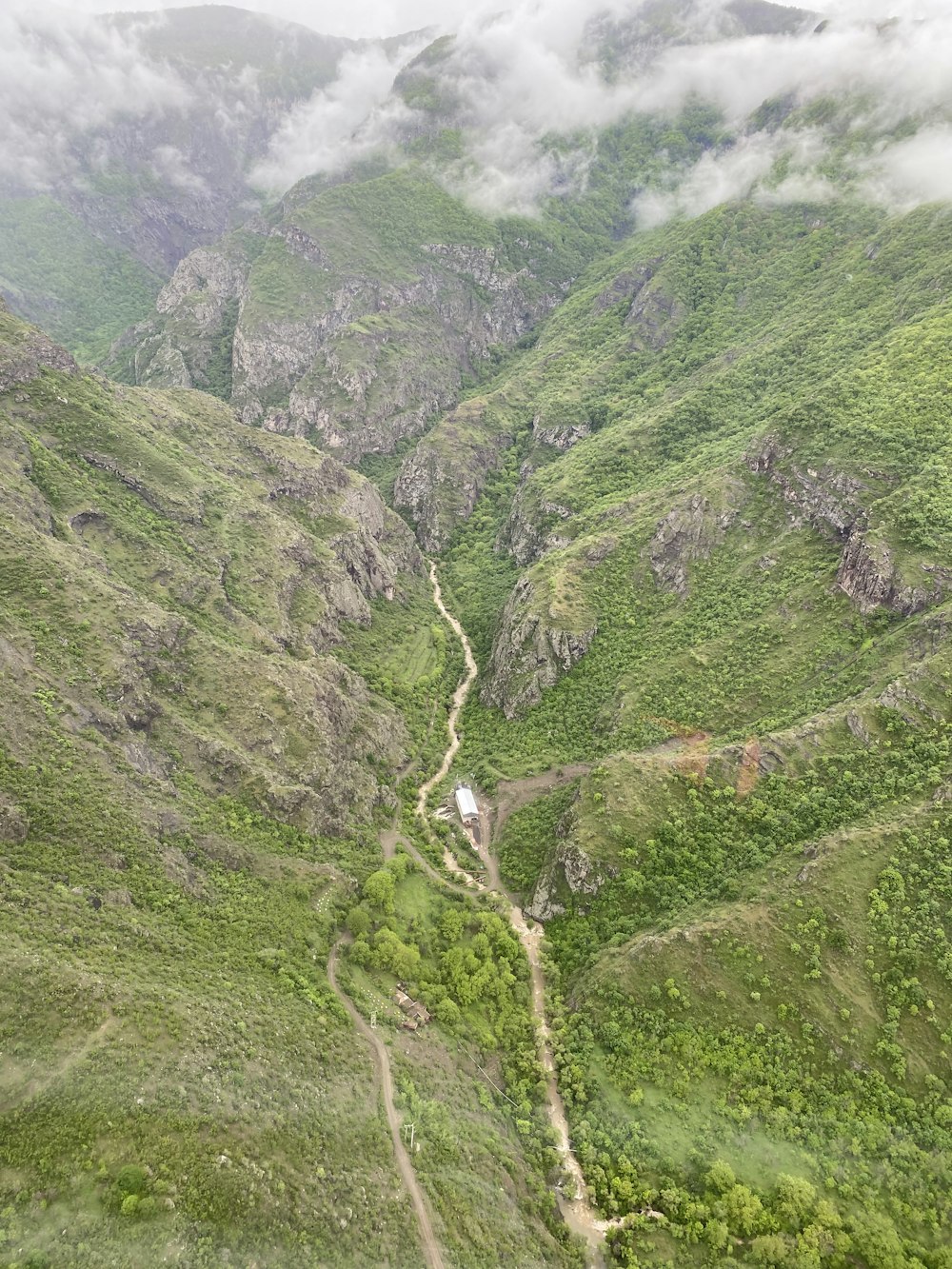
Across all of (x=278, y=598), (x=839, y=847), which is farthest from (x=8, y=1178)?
(x=278, y=598)

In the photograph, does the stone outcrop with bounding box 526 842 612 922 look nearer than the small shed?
Yes

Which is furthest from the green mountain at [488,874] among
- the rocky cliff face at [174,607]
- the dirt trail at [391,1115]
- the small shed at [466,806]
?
the small shed at [466,806]

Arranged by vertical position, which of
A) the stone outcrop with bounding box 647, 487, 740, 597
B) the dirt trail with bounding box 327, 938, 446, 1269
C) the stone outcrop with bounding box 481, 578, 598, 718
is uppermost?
the stone outcrop with bounding box 647, 487, 740, 597

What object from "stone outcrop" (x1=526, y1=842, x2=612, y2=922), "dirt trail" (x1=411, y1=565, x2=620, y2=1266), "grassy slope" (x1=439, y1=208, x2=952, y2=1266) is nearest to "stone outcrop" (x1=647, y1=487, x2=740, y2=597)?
"grassy slope" (x1=439, y1=208, x2=952, y2=1266)

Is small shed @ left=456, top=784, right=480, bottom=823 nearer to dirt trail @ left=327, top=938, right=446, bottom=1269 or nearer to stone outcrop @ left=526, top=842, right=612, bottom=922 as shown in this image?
stone outcrop @ left=526, top=842, right=612, bottom=922

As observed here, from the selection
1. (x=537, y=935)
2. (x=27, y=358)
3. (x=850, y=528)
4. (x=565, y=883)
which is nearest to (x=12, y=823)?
(x=537, y=935)

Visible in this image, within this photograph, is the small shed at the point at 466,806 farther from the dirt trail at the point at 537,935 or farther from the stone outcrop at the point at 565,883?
the stone outcrop at the point at 565,883
